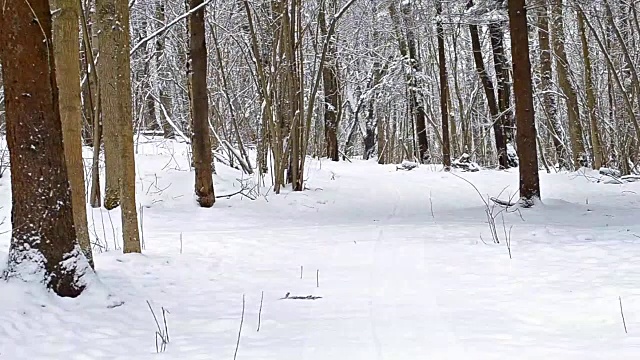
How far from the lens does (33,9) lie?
12.6 ft

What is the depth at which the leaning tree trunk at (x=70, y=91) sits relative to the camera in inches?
193

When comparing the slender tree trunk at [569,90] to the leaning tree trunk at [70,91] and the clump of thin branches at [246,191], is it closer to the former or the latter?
the clump of thin branches at [246,191]

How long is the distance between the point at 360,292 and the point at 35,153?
7.77 ft

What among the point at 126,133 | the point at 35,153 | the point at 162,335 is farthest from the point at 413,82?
the point at 162,335

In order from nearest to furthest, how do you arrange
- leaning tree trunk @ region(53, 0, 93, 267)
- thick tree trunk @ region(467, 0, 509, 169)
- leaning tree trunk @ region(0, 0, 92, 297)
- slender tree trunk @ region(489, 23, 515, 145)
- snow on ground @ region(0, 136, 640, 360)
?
snow on ground @ region(0, 136, 640, 360) → leaning tree trunk @ region(0, 0, 92, 297) → leaning tree trunk @ region(53, 0, 93, 267) → slender tree trunk @ region(489, 23, 515, 145) → thick tree trunk @ region(467, 0, 509, 169)

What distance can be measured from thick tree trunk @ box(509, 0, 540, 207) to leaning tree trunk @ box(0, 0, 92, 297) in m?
6.63

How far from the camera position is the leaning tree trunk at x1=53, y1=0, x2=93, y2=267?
16.1 ft

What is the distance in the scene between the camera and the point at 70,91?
4953 millimetres

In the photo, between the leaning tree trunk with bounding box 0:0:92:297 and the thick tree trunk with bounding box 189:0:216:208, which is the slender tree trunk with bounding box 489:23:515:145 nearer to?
the thick tree trunk with bounding box 189:0:216:208

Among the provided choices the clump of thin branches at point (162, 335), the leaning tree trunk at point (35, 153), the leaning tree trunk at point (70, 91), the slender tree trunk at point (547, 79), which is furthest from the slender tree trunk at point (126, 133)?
the slender tree trunk at point (547, 79)

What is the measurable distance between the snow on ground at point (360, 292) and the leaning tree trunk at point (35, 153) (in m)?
0.19

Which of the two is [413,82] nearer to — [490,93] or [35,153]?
[490,93]

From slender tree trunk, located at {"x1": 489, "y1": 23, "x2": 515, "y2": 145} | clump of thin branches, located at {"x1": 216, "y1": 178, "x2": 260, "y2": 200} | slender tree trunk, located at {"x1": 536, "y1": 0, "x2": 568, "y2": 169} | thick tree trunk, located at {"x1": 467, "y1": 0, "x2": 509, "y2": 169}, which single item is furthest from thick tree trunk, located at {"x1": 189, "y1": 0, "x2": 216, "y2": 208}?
thick tree trunk, located at {"x1": 467, "y1": 0, "x2": 509, "y2": 169}

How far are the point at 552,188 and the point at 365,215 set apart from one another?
4.93 meters
